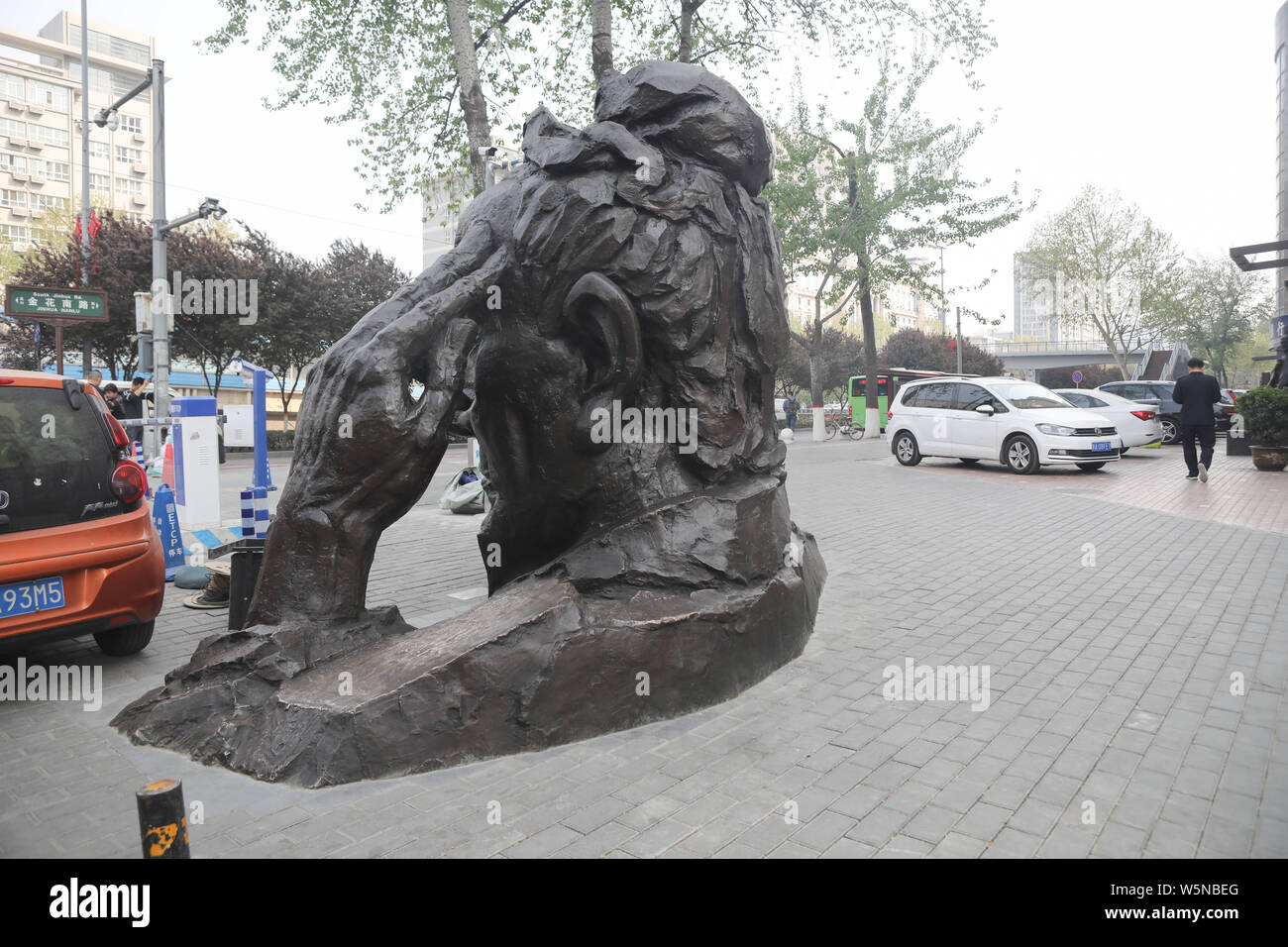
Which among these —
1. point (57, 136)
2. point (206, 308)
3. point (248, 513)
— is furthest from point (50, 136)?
point (248, 513)

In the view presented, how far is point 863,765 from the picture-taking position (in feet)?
10.9

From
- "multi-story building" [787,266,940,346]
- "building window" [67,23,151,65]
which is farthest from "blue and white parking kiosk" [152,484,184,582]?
"building window" [67,23,151,65]

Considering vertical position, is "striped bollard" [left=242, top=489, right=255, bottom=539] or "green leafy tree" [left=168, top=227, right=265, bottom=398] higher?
"green leafy tree" [left=168, top=227, right=265, bottom=398]

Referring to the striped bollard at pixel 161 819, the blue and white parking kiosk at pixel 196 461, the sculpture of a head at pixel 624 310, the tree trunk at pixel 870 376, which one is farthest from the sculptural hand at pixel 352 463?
the tree trunk at pixel 870 376

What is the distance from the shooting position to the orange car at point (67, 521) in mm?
4070

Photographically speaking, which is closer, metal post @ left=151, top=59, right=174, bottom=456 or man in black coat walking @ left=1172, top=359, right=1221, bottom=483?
man in black coat walking @ left=1172, top=359, right=1221, bottom=483

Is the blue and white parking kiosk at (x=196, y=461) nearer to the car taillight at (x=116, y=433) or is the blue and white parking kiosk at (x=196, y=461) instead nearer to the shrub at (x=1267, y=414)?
the car taillight at (x=116, y=433)

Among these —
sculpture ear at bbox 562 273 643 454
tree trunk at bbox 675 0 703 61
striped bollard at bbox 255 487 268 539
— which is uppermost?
tree trunk at bbox 675 0 703 61

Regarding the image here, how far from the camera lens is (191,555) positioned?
799cm

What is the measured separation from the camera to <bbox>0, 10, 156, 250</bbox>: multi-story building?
2379 inches

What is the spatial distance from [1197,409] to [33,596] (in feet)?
47.2

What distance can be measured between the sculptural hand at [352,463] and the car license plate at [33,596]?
1.35 meters

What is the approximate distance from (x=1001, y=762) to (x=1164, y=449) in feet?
65.0

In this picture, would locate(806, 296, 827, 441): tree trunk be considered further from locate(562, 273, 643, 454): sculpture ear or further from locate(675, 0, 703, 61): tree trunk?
locate(562, 273, 643, 454): sculpture ear
